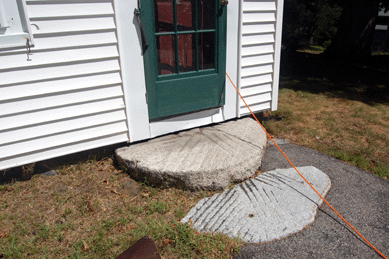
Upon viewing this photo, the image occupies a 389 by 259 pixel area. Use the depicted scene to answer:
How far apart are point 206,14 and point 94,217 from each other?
112 inches

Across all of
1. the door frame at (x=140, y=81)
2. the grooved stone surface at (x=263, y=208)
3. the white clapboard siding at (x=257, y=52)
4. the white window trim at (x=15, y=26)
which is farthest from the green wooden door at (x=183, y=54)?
the grooved stone surface at (x=263, y=208)

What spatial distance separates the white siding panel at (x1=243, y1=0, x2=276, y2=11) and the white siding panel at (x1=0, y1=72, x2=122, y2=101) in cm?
210

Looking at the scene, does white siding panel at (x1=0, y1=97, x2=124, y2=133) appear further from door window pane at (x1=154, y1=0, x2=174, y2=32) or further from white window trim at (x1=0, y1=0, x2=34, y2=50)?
door window pane at (x1=154, y1=0, x2=174, y2=32)

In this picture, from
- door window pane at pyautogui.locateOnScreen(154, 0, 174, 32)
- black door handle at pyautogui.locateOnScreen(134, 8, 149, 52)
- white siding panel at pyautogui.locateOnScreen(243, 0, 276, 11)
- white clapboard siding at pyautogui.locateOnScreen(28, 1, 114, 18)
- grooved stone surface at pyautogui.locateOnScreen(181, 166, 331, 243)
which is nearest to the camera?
grooved stone surface at pyautogui.locateOnScreen(181, 166, 331, 243)

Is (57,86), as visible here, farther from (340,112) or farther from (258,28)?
(340,112)

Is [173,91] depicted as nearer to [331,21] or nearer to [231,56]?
[231,56]

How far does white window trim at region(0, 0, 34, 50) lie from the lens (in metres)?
3.05

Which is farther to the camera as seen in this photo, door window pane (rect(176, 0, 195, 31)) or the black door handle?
door window pane (rect(176, 0, 195, 31))

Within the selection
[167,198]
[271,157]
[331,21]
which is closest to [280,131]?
[271,157]

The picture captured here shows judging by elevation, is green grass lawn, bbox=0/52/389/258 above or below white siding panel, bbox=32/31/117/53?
below

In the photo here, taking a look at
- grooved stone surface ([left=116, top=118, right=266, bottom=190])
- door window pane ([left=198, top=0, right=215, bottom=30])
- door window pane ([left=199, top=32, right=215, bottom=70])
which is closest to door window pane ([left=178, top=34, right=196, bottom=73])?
door window pane ([left=199, top=32, right=215, bottom=70])

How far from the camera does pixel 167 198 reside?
3441 mm

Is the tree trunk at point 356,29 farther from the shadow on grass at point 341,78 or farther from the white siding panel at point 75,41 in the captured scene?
the white siding panel at point 75,41

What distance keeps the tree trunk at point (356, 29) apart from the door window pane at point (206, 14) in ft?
24.4
